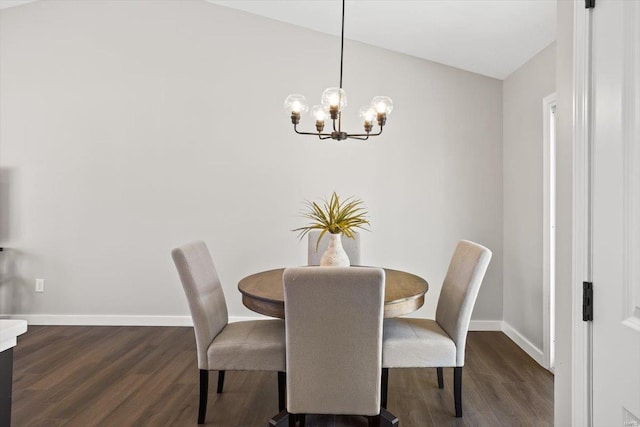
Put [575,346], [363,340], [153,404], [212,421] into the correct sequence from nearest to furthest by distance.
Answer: [575,346]
[363,340]
[212,421]
[153,404]

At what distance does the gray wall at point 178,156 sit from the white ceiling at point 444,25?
0.20m

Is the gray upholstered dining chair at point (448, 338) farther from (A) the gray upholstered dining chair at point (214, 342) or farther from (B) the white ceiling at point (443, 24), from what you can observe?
(B) the white ceiling at point (443, 24)

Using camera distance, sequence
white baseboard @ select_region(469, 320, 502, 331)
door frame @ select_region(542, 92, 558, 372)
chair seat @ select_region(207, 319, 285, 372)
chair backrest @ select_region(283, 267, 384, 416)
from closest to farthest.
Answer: chair backrest @ select_region(283, 267, 384, 416) → chair seat @ select_region(207, 319, 285, 372) → door frame @ select_region(542, 92, 558, 372) → white baseboard @ select_region(469, 320, 502, 331)

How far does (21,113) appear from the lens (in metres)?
3.99

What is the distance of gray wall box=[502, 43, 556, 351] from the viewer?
3156mm

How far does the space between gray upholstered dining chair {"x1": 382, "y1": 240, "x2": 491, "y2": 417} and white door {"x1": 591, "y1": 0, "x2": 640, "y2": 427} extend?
3.73ft

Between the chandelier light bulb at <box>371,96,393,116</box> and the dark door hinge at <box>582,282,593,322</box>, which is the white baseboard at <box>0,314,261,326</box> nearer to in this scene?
the chandelier light bulb at <box>371,96,393,116</box>

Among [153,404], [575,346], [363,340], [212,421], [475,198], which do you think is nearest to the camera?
[575,346]

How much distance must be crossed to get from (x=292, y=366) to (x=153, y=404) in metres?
1.21

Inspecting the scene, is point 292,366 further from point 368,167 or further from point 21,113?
point 21,113

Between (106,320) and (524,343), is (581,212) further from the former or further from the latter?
(106,320)

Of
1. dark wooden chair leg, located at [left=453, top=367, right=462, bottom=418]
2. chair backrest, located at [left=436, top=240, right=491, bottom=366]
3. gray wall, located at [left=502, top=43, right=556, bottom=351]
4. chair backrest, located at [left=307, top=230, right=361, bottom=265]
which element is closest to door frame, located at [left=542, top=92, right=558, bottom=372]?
gray wall, located at [left=502, top=43, right=556, bottom=351]

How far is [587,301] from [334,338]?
99 centimetres

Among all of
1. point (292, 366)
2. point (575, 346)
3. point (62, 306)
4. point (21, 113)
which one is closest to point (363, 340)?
point (292, 366)
